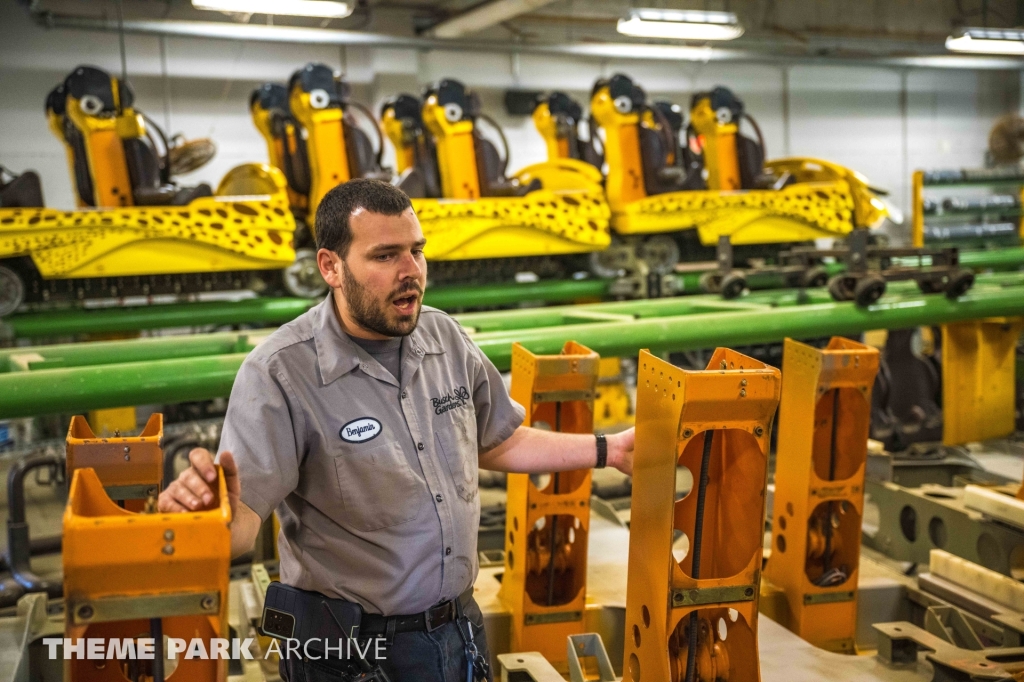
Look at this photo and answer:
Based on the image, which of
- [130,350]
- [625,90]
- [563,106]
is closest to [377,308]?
[130,350]

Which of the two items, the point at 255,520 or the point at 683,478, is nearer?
the point at 255,520

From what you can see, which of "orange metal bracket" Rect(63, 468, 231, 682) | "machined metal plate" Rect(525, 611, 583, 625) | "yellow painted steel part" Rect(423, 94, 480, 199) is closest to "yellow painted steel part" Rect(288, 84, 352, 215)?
"yellow painted steel part" Rect(423, 94, 480, 199)

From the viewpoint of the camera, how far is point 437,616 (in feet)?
6.22

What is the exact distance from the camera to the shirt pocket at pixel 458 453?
1950 millimetres

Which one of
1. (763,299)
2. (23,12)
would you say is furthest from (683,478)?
(23,12)

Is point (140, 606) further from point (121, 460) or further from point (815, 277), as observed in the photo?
point (815, 277)

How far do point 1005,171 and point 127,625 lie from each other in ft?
33.5

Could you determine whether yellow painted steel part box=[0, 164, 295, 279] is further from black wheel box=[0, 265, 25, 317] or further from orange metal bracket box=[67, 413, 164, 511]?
orange metal bracket box=[67, 413, 164, 511]

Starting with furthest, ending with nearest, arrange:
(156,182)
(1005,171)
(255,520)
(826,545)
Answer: (1005,171) → (156,182) → (826,545) → (255,520)

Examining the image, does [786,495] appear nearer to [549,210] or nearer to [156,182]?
[549,210]

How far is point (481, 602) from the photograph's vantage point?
10.2 ft

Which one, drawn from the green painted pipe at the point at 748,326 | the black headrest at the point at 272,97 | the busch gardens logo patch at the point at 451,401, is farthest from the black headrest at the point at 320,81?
the busch gardens logo patch at the point at 451,401

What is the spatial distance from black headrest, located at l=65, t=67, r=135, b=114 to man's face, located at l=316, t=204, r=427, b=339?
191 inches

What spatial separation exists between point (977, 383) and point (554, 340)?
3.14m
